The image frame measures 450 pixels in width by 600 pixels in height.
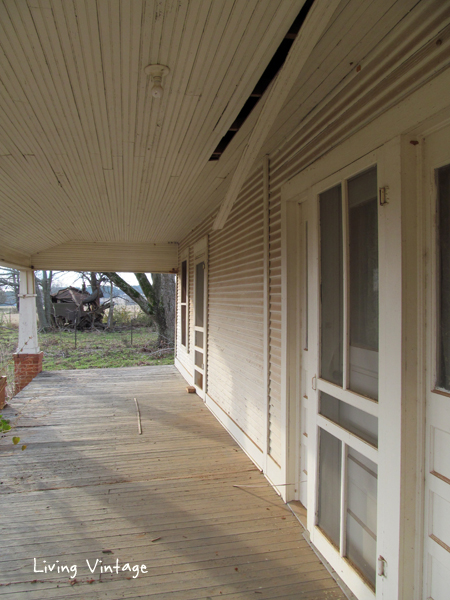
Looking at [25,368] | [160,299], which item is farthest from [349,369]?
[160,299]

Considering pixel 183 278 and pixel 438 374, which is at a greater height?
pixel 183 278

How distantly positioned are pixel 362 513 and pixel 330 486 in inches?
11.5

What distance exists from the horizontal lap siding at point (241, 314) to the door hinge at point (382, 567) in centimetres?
166

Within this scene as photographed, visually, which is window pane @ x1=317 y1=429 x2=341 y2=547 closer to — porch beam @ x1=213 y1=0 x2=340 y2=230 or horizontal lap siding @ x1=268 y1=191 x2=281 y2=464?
horizontal lap siding @ x1=268 y1=191 x2=281 y2=464

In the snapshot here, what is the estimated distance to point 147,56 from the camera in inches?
68.1

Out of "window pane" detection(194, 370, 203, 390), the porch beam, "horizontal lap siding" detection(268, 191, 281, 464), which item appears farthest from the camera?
"window pane" detection(194, 370, 203, 390)

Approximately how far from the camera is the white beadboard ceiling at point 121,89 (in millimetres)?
1489

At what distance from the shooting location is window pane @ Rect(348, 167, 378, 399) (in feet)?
5.70

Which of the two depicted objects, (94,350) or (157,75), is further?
(94,350)

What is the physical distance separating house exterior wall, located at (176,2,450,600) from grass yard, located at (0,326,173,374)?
7.40 m

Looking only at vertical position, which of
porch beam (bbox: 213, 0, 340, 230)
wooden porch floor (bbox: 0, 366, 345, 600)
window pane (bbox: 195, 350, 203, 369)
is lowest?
wooden porch floor (bbox: 0, 366, 345, 600)

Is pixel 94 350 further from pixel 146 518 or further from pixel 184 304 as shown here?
pixel 146 518

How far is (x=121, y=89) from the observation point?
79.4 inches

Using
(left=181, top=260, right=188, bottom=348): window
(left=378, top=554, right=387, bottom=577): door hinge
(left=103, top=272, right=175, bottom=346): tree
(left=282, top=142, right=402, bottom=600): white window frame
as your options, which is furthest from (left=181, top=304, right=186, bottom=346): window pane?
(left=378, top=554, right=387, bottom=577): door hinge
